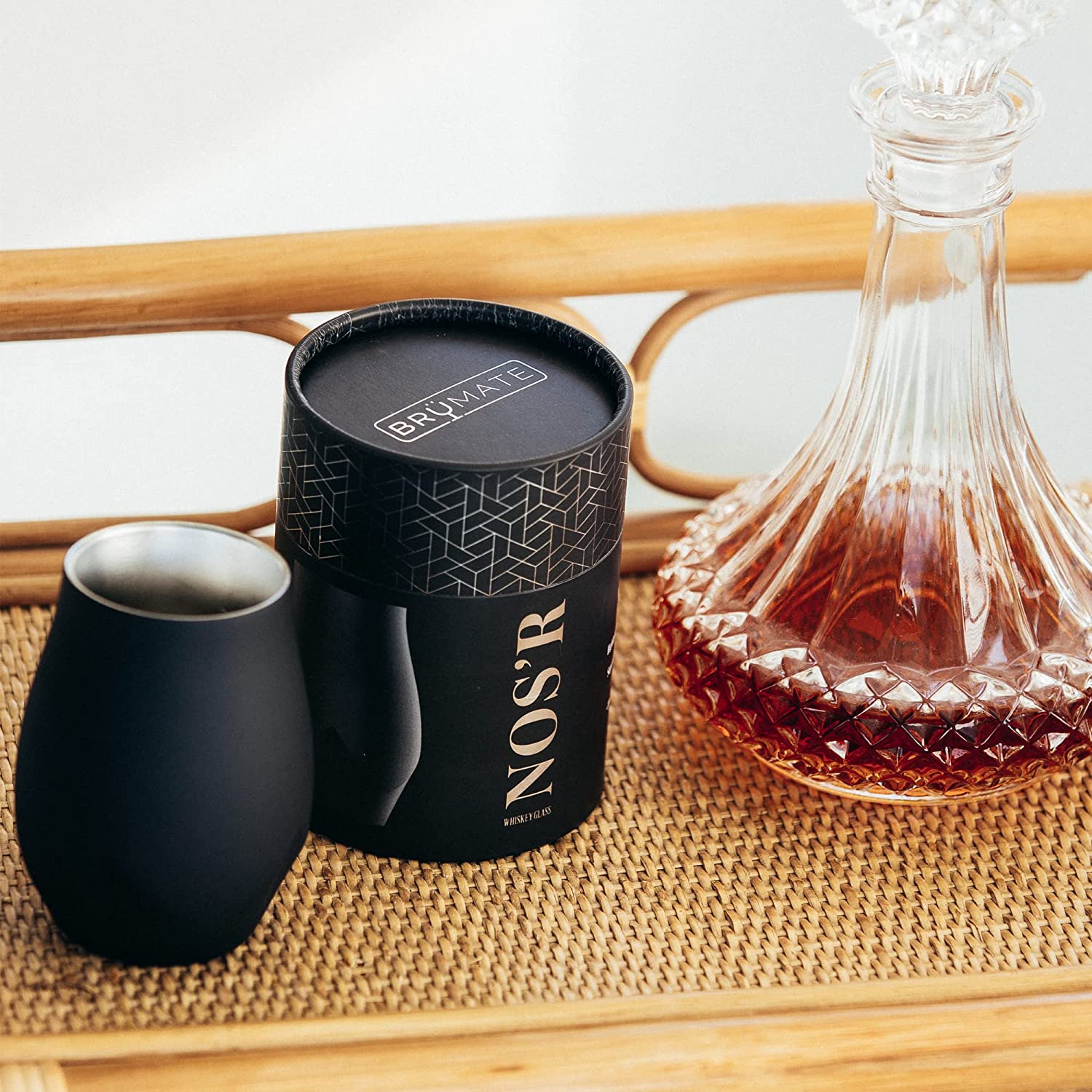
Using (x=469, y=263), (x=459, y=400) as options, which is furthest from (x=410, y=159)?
(x=459, y=400)

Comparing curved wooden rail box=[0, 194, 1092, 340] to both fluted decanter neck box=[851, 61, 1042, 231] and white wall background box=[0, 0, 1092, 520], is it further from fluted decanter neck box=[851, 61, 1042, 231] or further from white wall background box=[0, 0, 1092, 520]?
white wall background box=[0, 0, 1092, 520]

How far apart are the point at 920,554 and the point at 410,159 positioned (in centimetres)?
91

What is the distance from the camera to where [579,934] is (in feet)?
1.62

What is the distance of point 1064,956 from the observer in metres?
0.50

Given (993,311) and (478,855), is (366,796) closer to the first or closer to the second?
(478,855)

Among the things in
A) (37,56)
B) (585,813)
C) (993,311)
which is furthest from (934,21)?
(37,56)

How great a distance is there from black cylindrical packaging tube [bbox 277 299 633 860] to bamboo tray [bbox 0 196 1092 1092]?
3 cm

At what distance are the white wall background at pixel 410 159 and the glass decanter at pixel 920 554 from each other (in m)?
0.82

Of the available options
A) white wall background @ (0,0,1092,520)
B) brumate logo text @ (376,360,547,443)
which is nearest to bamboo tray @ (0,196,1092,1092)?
brumate logo text @ (376,360,547,443)

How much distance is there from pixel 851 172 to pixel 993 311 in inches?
36.6

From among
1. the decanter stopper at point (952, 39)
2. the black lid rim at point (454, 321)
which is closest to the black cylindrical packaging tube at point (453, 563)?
the black lid rim at point (454, 321)

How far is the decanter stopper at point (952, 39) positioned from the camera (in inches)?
17.4

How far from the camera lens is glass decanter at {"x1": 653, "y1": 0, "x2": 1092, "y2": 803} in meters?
0.48

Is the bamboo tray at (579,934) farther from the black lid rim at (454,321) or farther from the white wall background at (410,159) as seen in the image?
the white wall background at (410,159)
